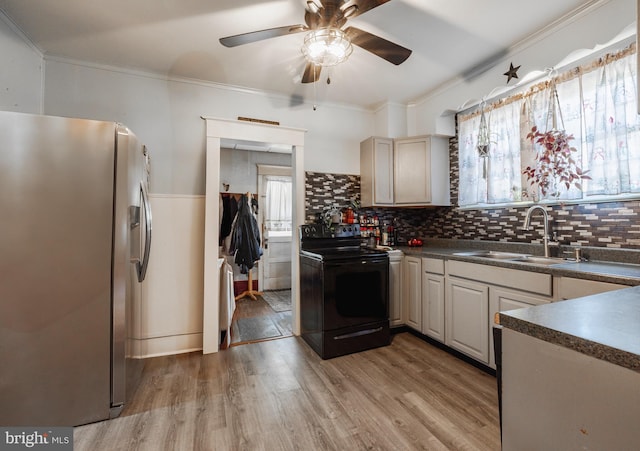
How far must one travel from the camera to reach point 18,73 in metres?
2.12

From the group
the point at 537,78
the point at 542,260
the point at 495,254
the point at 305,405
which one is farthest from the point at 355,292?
the point at 537,78

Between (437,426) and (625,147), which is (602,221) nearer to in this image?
(625,147)

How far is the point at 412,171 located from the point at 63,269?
3135 mm

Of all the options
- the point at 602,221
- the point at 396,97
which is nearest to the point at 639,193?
the point at 602,221

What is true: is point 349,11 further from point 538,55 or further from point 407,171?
point 407,171

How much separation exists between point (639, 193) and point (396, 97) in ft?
7.32

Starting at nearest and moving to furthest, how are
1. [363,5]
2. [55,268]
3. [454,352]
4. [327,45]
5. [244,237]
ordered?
[363,5], [55,268], [327,45], [454,352], [244,237]

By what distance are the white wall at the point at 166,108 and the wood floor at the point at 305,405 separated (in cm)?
167

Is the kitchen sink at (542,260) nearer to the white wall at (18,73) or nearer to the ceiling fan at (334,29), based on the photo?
the ceiling fan at (334,29)

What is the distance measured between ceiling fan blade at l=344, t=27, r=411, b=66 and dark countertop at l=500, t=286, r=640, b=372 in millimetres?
1639

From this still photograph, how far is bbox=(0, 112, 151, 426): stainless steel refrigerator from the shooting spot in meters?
1.55

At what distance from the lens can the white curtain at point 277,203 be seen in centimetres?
486

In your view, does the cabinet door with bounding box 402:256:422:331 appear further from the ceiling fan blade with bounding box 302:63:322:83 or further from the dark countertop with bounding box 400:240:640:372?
the ceiling fan blade with bounding box 302:63:322:83

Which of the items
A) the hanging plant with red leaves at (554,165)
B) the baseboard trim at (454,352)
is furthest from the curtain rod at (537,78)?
the baseboard trim at (454,352)
